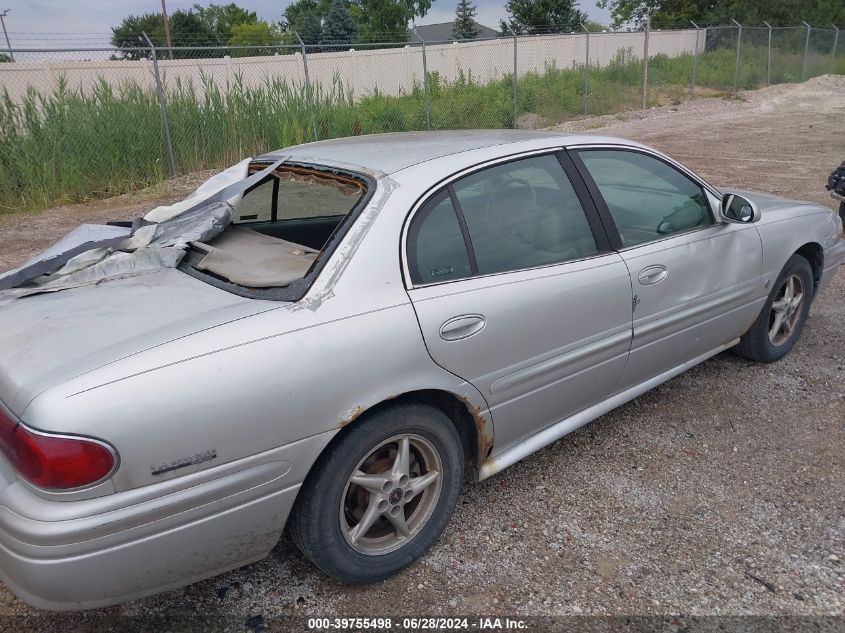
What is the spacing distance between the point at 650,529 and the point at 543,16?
166 ft

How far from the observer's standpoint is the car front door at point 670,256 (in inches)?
127

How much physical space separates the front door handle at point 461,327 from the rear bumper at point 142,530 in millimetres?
588

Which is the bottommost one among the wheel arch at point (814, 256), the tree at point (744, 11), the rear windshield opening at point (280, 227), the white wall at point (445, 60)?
the wheel arch at point (814, 256)

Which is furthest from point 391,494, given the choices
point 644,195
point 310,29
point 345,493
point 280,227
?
point 310,29

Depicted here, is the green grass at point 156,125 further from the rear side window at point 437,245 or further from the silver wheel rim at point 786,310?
the silver wheel rim at point 786,310

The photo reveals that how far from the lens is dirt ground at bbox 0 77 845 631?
2436 mm

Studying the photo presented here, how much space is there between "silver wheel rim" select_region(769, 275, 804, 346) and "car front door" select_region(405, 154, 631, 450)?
5.37 feet

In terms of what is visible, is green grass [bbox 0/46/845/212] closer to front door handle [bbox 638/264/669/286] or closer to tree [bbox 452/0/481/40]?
front door handle [bbox 638/264/669/286]

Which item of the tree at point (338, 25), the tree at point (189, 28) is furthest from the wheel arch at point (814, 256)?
the tree at point (189, 28)

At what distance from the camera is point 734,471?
322 cm

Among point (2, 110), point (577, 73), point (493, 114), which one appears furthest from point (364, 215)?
point (577, 73)

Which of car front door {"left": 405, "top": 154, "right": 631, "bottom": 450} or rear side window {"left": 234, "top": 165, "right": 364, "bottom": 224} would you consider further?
rear side window {"left": 234, "top": 165, "right": 364, "bottom": 224}

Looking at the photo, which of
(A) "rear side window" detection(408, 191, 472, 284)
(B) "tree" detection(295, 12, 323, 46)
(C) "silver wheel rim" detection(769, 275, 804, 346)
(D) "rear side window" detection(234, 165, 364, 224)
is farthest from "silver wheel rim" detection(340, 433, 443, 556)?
(B) "tree" detection(295, 12, 323, 46)

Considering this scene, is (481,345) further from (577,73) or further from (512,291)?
(577,73)
